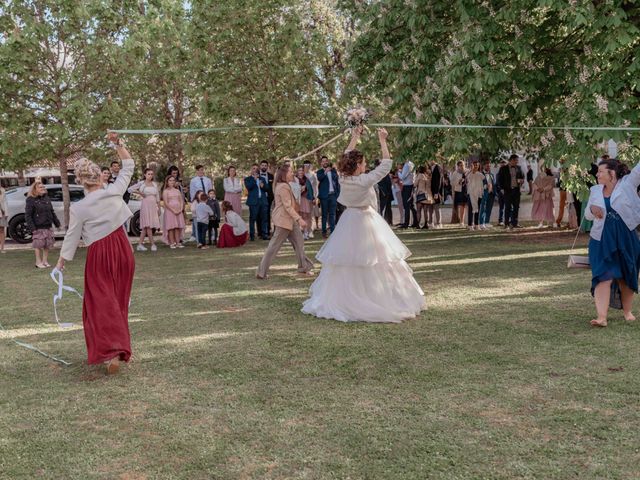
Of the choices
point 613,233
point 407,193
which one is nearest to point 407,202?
point 407,193

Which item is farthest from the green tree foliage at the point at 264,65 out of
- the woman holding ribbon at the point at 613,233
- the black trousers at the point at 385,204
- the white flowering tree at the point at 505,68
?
the woman holding ribbon at the point at 613,233

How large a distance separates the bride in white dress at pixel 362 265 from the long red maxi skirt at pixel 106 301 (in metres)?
2.76

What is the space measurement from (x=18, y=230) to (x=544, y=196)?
15.2 metres

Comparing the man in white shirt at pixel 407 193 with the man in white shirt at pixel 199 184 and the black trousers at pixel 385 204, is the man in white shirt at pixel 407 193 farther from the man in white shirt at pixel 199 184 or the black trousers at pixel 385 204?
the man in white shirt at pixel 199 184

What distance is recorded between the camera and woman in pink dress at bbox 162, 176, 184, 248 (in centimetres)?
1697

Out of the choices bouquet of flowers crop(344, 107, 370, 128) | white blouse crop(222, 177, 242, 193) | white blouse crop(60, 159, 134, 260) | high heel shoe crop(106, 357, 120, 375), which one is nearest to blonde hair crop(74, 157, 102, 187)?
white blouse crop(60, 159, 134, 260)

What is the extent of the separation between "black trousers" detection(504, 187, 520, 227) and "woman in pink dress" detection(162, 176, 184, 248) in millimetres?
9064

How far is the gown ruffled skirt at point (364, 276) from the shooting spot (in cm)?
827

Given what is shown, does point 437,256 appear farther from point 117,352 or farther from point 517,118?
point 117,352

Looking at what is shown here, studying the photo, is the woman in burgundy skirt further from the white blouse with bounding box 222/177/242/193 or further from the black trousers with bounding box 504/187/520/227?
the black trousers with bounding box 504/187/520/227

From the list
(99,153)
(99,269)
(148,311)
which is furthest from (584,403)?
(99,153)

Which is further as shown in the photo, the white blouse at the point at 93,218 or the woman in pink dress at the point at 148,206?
the woman in pink dress at the point at 148,206

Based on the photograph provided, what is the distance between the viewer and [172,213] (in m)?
17.3

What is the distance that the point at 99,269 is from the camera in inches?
251
